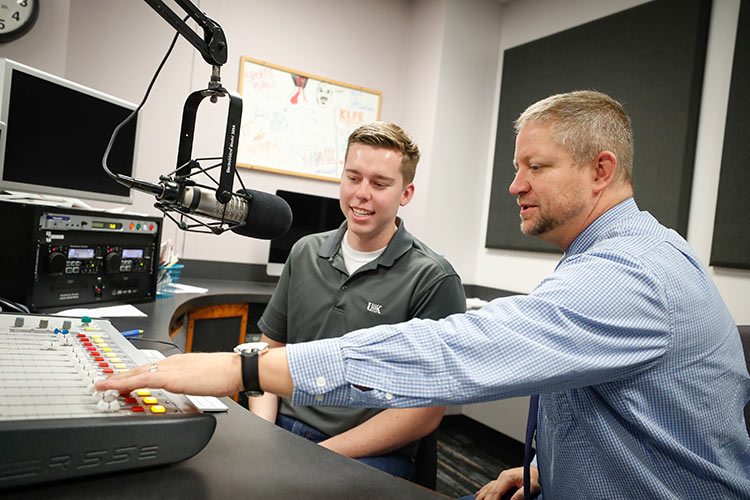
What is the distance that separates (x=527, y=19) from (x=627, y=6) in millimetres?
726

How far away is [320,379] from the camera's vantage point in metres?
0.70

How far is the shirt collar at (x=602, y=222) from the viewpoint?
991 mm

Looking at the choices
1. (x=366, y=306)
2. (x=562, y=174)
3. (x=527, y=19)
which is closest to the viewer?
(x=562, y=174)

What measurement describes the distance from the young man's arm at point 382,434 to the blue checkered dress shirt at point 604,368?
0.40 metres

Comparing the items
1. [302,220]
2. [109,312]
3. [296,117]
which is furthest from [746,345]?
[296,117]

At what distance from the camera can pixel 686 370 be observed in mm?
808

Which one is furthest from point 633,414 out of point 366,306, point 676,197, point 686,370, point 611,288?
point 676,197

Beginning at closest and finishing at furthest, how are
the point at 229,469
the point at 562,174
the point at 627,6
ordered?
the point at 229,469
the point at 562,174
the point at 627,6

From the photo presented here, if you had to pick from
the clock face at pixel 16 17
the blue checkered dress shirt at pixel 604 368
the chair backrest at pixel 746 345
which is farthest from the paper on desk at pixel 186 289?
the chair backrest at pixel 746 345

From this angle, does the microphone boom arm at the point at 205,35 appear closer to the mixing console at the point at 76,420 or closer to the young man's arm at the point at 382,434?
the mixing console at the point at 76,420

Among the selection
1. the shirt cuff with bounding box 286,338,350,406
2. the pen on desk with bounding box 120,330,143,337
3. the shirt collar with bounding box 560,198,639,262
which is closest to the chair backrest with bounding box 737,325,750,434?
the shirt collar with bounding box 560,198,639,262

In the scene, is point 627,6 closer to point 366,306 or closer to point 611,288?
point 366,306

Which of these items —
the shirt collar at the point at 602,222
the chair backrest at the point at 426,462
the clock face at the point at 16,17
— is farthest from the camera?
the clock face at the point at 16,17

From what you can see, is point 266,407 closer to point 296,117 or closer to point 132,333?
point 132,333
